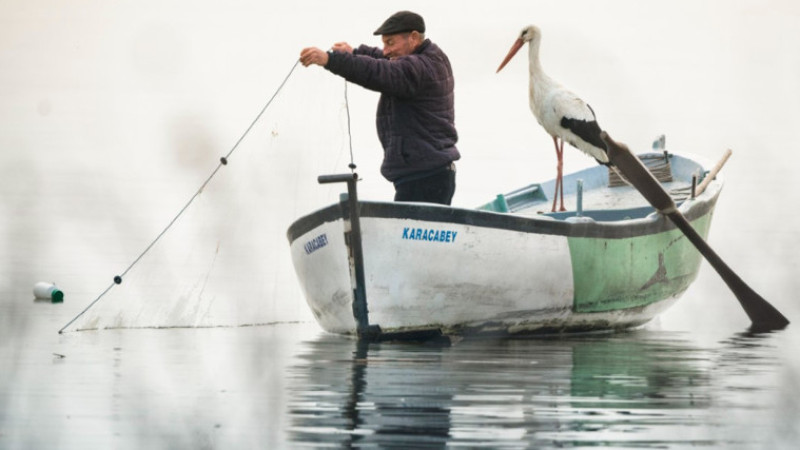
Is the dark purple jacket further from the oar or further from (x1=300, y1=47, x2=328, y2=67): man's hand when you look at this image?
the oar

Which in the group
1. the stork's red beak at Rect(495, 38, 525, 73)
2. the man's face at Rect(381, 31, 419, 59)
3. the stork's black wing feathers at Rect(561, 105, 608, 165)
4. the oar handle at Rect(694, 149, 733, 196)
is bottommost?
the oar handle at Rect(694, 149, 733, 196)

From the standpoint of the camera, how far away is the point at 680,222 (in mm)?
12461

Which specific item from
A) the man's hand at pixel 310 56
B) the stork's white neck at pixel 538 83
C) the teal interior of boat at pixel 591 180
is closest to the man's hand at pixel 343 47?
the man's hand at pixel 310 56

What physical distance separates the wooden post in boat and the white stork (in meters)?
4.57

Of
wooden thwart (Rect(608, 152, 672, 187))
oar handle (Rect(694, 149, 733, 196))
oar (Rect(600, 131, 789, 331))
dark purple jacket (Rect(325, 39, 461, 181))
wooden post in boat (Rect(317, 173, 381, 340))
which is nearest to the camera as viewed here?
wooden post in boat (Rect(317, 173, 381, 340))

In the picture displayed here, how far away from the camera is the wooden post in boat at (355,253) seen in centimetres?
991

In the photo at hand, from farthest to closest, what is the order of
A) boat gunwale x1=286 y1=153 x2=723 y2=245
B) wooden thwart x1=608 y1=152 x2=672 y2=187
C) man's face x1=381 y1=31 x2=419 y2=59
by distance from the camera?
wooden thwart x1=608 y1=152 x2=672 y2=187 < man's face x1=381 y1=31 x2=419 y2=59 < boat gunwale x1=286 y1=153 x2=723 y2=245

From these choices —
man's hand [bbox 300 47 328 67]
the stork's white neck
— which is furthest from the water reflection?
the stork's white neck

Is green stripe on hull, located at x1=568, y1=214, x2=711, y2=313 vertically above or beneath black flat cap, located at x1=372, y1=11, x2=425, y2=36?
beneath

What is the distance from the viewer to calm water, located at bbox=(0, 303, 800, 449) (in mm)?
5902

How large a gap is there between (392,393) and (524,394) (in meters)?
0.63

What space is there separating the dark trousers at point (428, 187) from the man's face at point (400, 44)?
0.89 meters

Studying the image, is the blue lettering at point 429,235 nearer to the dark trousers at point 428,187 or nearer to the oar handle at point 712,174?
the dark trousers at point 428,187

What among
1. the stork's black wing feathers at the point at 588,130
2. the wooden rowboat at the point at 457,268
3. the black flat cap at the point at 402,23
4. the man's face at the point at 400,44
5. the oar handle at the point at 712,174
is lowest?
the wooden rowboat at the point at 457,268
